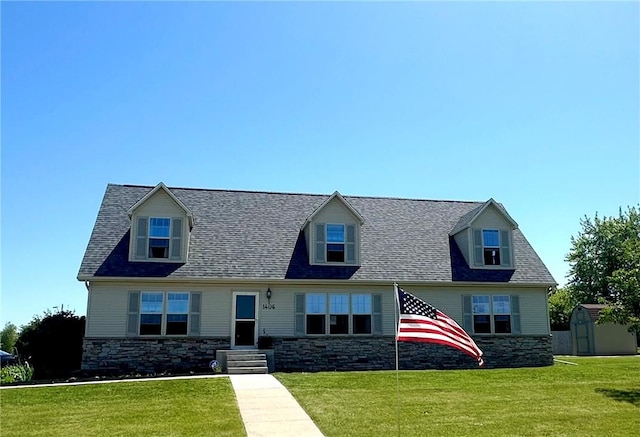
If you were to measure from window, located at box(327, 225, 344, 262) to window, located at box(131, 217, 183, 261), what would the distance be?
17.8ft

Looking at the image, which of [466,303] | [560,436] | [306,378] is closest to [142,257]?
[306,378]

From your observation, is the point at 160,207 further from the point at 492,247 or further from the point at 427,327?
the point at 427,327

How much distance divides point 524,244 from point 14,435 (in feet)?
64.6

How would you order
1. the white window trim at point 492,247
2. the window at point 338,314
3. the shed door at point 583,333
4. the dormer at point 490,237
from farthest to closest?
the shed door at point 583,333 < the dormer at point 490,237 < the white window trim at point 492,247 < the window at point 338,314

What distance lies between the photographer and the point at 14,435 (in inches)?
A: 362

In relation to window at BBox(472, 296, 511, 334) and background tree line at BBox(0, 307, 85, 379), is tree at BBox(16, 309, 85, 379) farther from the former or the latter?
window at BBox(472, 296, 511, 334)

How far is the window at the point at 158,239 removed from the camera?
61.9 ft

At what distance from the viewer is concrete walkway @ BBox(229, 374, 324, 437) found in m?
9.16

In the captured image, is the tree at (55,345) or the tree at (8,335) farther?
the tree at (8,335)

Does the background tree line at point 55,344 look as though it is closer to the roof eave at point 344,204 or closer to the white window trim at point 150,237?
the white window trim at point 150,237

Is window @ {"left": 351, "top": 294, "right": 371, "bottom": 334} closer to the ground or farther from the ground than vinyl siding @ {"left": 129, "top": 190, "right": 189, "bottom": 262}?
closer to the ground

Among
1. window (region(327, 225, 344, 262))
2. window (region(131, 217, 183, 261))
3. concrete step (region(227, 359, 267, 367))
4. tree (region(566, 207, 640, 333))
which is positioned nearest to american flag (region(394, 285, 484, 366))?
A: concrete step (region(227, 359, 267, 367))

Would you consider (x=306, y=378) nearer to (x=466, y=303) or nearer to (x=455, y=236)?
(x=466, y=303)

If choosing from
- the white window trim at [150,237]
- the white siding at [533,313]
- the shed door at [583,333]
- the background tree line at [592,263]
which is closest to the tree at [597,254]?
the background tree line at [592,263]
